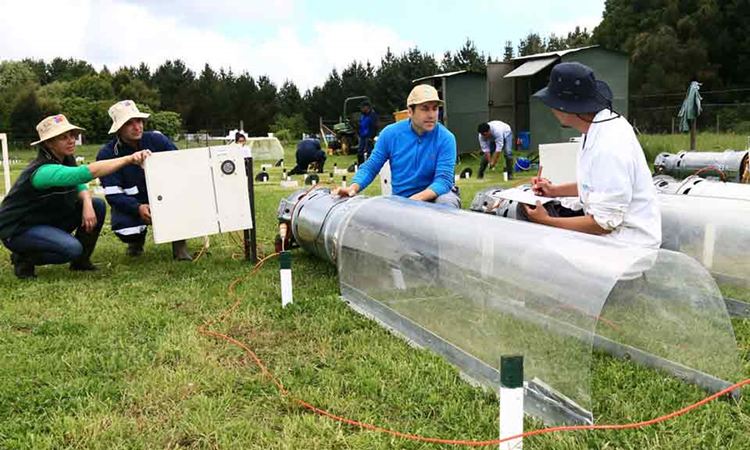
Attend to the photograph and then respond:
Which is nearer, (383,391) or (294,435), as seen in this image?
(294,435)

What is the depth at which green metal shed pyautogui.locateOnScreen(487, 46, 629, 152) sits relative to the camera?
763 inches

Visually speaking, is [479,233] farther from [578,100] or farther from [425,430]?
[425,430]

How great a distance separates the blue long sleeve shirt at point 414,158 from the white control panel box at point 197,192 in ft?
4.12

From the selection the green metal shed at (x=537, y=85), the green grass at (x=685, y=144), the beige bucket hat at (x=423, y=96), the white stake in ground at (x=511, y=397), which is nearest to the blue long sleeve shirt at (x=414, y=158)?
the beige bucket hat at (x=423, y=96)

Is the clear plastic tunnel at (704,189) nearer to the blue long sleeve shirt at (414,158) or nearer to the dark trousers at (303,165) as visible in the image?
the blue long sleeve shirt at (414,158)

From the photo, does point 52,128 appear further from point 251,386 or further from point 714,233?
point 714,233

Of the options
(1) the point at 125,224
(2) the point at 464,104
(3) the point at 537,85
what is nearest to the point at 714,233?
(1) the point at 125,224

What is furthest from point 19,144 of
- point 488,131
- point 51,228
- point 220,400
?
point 220,400

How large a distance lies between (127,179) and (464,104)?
1814 cm

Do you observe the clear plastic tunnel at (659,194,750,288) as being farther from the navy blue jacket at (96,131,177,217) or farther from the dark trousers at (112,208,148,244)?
the dark trousers at (112,208,148,244)

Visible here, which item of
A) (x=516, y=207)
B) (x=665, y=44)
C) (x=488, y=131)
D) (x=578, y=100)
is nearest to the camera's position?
(x=578, y=100)

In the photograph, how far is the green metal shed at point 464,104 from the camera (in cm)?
2273

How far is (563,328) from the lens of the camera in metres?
2.74

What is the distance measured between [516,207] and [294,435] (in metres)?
3.34
